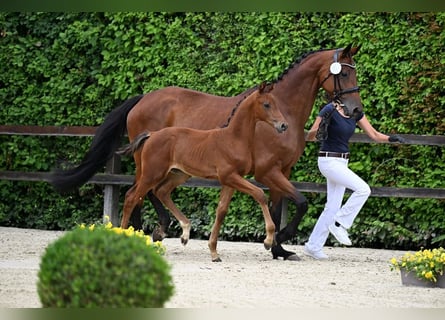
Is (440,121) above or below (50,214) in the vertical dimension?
above

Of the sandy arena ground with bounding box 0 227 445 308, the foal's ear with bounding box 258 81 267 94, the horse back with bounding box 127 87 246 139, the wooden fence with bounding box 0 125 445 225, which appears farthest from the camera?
the wooden fence with bounding box 0 125 445 225

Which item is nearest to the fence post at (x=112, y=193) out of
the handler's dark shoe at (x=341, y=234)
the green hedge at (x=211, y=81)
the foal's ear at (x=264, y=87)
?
the green hedge at (x=211, y=81)

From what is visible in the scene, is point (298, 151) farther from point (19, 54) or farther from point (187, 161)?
point (19, 54)

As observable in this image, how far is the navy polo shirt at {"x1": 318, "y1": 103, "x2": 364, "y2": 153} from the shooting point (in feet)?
25.5

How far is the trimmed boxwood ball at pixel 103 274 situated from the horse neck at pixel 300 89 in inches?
190

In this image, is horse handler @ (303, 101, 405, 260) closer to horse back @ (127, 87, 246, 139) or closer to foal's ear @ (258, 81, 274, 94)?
foal's ear @ (258, 81, 274, 94)

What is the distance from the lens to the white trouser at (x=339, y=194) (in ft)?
25.6

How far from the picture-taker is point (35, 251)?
8344 mm

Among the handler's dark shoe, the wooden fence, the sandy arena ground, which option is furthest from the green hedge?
the handler's dark shoe

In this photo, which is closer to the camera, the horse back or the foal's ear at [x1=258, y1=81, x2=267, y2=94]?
the foal's ear at [x1=258, y1=81, x2=267, y2=94]

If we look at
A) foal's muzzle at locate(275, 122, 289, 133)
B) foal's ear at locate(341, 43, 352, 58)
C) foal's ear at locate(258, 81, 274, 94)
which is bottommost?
foal's muzzle at locate(275, 122, 289, 133)

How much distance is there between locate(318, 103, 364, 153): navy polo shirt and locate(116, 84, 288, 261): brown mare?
764mm

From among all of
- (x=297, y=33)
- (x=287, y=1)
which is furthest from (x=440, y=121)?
(x=287, y=1)

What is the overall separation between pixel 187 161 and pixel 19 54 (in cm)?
444
